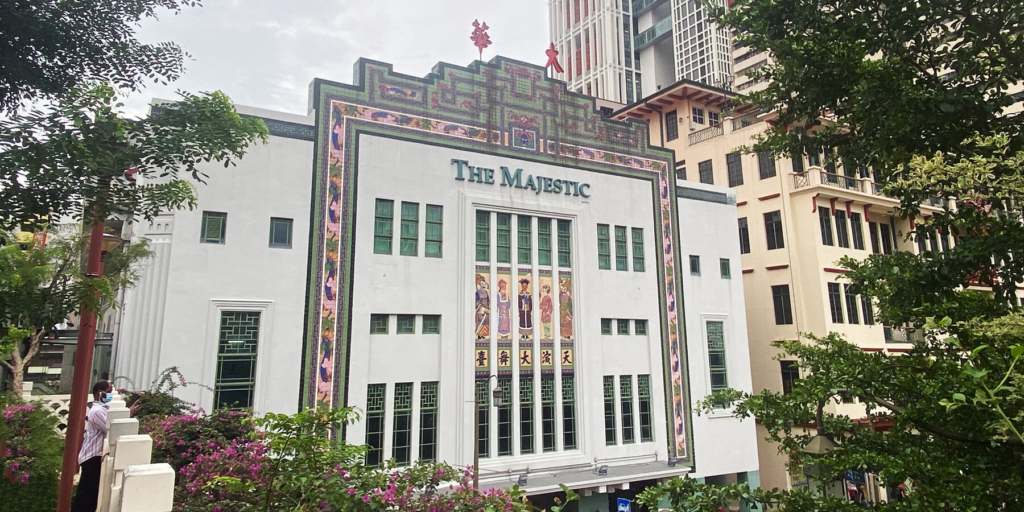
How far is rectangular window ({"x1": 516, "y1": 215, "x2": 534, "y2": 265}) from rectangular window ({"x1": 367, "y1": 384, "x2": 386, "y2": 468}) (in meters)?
6.11

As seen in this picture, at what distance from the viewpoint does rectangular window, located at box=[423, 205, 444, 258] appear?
18.3 metres

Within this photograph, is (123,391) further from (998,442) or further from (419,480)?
(998,442)

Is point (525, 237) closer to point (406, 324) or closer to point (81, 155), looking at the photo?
point (406, 324)

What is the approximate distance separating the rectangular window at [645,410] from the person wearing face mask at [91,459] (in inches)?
646

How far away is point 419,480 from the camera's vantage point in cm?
632

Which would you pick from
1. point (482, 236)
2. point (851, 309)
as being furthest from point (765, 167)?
point (482, 236)

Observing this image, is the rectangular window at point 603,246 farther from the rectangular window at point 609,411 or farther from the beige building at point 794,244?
the rectangular window at point 609,411

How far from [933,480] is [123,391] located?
15697mm

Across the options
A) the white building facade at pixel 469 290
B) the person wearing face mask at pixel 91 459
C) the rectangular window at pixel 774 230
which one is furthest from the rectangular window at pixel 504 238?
the rectangular window at pixel 774 230

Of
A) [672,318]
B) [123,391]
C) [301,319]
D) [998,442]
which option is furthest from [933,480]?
[672,318]

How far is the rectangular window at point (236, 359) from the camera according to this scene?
50.2ft

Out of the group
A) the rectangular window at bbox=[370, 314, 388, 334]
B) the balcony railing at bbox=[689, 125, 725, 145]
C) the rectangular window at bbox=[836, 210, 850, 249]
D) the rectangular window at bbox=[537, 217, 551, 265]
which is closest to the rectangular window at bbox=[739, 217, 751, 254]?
the rectangular window at bbox=[836, 210, 850, 249]

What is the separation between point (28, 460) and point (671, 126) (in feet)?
94.4

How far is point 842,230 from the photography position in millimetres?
26219
